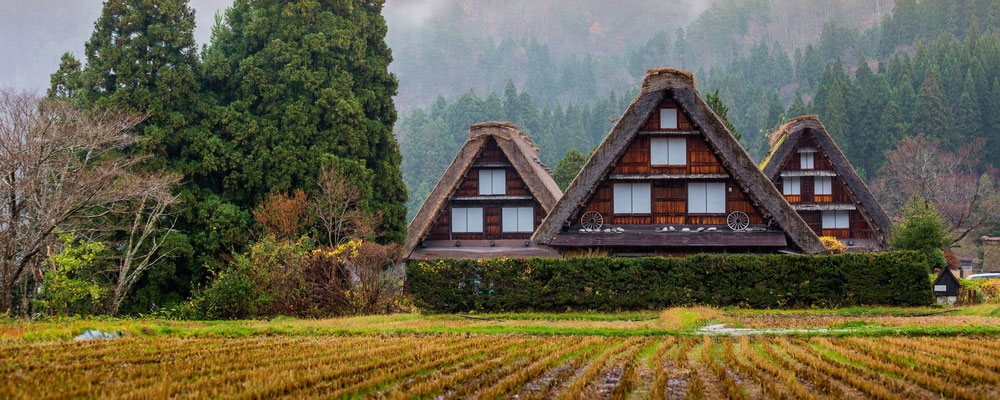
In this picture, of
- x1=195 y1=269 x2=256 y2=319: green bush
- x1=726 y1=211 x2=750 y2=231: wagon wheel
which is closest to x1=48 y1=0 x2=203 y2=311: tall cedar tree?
x1=195 y1=269 x2=256 y2=319: green bush

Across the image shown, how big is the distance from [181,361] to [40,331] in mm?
4550

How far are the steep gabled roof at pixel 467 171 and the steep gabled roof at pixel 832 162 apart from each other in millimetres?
12819

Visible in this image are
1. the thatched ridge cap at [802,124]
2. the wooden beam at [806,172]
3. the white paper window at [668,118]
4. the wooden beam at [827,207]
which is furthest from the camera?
the wooden beam at [806,172]

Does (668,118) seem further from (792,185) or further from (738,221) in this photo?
(792,185)

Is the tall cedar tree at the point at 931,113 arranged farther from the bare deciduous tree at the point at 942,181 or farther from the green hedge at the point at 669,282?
the green hedge at the point at 669,282

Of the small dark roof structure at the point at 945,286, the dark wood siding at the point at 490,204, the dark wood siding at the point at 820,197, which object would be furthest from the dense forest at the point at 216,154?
the dark wood siding at the point at 820,197

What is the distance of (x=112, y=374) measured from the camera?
8469mm

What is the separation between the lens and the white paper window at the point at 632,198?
977 inches

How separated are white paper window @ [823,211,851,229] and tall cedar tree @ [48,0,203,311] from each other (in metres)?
29.9

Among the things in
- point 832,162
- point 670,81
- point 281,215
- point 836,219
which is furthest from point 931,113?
point 281,215

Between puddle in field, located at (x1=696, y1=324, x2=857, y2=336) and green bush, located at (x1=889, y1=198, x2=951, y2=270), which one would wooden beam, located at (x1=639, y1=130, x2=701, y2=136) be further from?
green bush, located at (x1=889, y1=198, x2=951, y2=270)

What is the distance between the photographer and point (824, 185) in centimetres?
3731

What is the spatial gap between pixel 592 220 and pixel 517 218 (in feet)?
24.1

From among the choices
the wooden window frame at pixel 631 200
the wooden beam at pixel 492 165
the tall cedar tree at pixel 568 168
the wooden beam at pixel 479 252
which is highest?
the tall cedar tree at pixel 568 168
